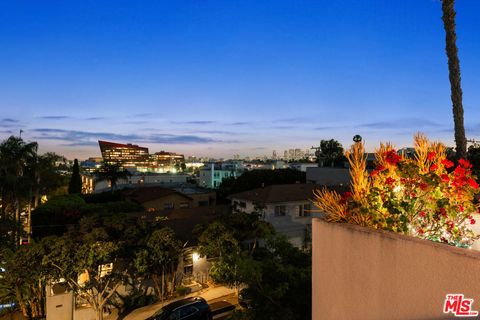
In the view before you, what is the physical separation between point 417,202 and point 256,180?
4192 cm

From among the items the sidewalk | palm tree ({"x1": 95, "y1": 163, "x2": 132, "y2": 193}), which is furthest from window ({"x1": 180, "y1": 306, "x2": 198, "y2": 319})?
palm tree ({"x1": 95, "y1": 163, "x2": 132, "y2": 193})

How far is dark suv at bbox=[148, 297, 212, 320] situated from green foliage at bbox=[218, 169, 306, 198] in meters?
29.4

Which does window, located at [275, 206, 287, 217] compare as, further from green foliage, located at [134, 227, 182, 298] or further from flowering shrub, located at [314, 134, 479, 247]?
flowering shrub, located at [314, 134, 479, 247]

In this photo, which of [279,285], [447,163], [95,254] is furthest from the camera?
[95,254]

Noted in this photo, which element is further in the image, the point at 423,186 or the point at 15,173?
the point at 15,173

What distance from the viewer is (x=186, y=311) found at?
13.5 metres

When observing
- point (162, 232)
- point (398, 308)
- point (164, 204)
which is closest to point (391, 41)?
point (162, 232)

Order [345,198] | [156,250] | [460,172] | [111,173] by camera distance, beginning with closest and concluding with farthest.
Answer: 1. [460,172]
2. [345,198]
3. [156,250]
4. [111,173]

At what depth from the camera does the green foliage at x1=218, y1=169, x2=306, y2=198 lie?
1780 inches

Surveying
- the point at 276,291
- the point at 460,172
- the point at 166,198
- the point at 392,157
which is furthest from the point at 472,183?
the point at 166,198

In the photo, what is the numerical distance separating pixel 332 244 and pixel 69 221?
2599cm

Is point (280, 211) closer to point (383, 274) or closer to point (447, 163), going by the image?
point (447, 163)

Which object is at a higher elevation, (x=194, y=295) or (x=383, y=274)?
(x=383, y=274)

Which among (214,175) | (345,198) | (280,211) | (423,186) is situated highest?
(423,186)
